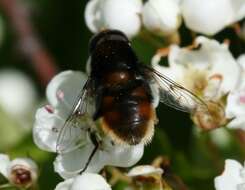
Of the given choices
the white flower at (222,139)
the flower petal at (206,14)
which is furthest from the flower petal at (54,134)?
the white flower at (222,139)

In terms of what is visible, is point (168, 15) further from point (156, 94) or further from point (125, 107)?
point (125, 107)

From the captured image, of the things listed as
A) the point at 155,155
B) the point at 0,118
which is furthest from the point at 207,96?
the point at 0,118

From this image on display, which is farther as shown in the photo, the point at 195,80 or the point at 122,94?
the point at 195,80

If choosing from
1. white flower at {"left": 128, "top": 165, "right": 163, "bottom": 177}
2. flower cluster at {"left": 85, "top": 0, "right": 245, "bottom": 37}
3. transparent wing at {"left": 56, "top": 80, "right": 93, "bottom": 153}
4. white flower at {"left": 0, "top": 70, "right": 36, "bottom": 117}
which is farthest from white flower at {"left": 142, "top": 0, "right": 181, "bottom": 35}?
white flower at {"left": 0, "top": 70, "right": 36, "bottom": 117}

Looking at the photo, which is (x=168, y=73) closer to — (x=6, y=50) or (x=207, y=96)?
(x=207, y=96)

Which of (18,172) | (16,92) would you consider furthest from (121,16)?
(16,92)

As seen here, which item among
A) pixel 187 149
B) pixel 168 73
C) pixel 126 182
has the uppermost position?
pixel 168 73
